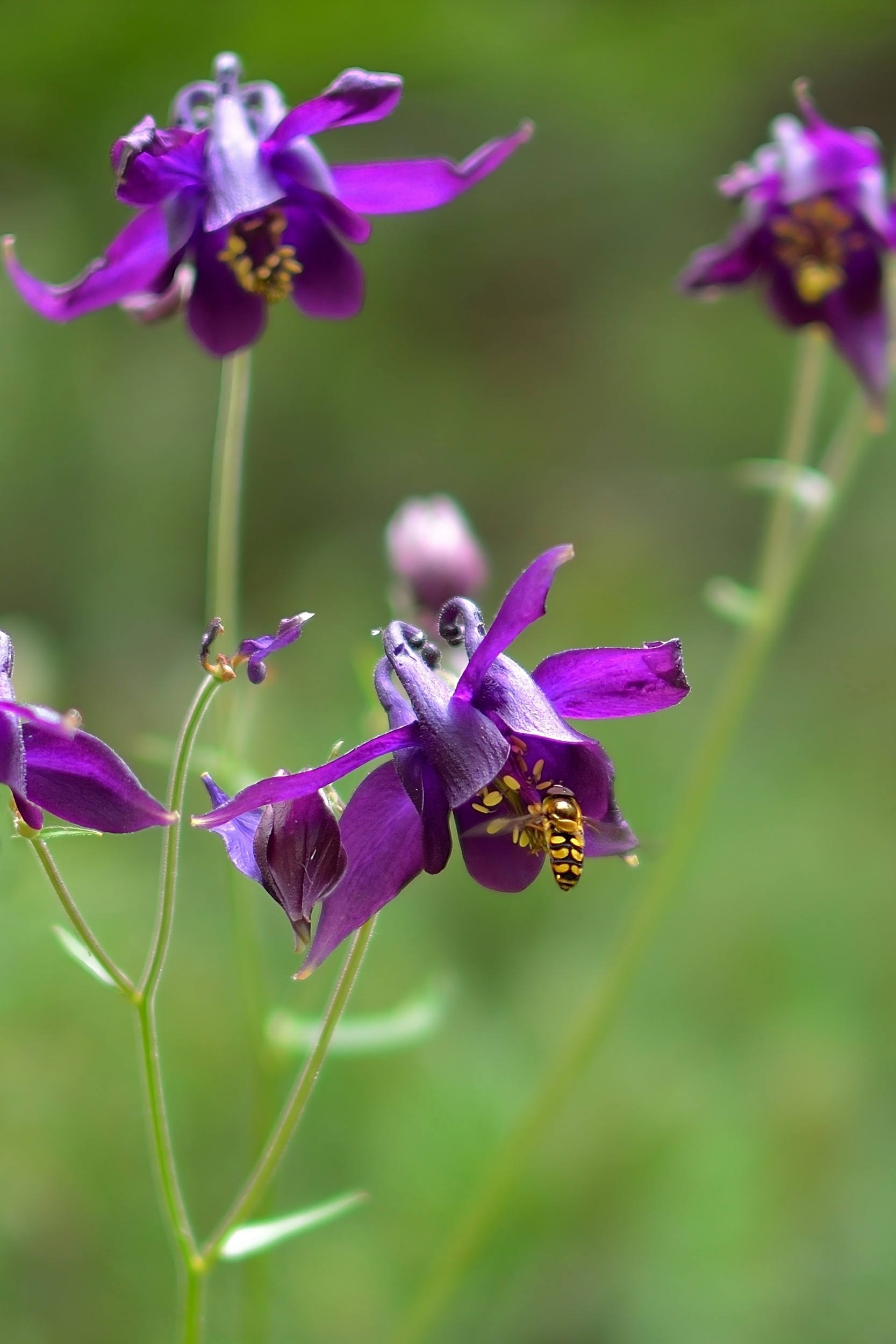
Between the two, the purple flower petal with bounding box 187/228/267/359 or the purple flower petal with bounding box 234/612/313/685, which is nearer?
the purple flower petal with bounding box 234/612/313/685

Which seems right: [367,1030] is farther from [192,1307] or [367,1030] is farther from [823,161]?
[823,161]

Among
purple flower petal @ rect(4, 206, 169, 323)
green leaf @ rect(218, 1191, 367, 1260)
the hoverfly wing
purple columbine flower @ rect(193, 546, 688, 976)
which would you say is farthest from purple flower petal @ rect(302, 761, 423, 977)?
purple flower petal @ rect(4, 206, 169, 323)

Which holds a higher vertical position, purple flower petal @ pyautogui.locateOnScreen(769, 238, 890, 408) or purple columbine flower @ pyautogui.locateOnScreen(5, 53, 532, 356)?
purple columbine flower @ pyautogui.locateOnScreen(5, 53, 532, 356)

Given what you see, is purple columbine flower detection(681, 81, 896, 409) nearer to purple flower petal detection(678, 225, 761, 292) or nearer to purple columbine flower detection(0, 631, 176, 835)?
purple flower petal detection(678, 225, 761, 292)

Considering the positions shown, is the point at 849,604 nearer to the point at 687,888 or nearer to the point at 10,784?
the point at 687,888

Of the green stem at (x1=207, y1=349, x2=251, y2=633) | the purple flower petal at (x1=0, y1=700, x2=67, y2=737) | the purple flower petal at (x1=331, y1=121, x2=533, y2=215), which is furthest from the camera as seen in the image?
the green stem at (x1=207, y1=349, x2=251, y2=633)

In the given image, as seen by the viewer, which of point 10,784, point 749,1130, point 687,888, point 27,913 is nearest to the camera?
point 10,784

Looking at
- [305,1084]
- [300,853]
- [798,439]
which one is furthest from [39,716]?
[798,439]

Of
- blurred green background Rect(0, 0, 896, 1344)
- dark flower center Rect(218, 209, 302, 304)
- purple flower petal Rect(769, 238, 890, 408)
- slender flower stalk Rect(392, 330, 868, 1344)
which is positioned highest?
dark flower center Rect(218, 209, 302, 304)

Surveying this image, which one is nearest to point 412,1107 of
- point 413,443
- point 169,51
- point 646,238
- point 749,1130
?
point 749,1130
